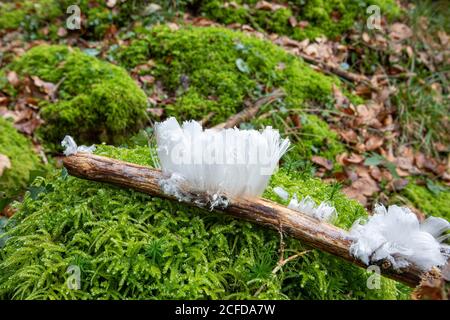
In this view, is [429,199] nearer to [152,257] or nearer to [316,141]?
[316,141]

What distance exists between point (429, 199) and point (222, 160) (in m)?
3.14

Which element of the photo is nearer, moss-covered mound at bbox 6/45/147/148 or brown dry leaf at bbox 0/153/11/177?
brown dry leaf at bbox 0/153/11/177

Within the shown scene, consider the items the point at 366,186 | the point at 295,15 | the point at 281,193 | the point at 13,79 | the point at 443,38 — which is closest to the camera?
the point at 281,193

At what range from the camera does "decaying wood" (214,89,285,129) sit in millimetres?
4074

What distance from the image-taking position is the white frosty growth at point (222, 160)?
5.39ft

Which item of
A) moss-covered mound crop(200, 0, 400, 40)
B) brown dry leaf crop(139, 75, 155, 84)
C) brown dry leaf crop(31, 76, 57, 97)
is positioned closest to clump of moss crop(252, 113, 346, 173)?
brown dry leaf crop(139, 75, 155, 84)

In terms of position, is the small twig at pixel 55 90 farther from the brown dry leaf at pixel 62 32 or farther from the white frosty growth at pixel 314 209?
the white frosty growth at pixel 314 209

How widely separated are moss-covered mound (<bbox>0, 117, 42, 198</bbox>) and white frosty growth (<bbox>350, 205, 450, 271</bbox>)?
Answer: 8.04 ft

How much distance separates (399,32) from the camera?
18.9 ft

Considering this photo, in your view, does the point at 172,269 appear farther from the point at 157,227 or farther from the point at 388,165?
the point at 388,165

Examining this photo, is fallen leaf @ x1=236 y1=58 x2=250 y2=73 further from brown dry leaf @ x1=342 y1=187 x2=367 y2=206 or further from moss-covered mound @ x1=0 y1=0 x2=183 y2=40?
brown dry leaf @ x1=342 y1=187 x2=367 y2=206

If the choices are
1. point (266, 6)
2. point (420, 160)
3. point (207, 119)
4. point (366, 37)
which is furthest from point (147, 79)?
point (420, 160)

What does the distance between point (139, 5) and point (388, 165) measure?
10.6 feet
